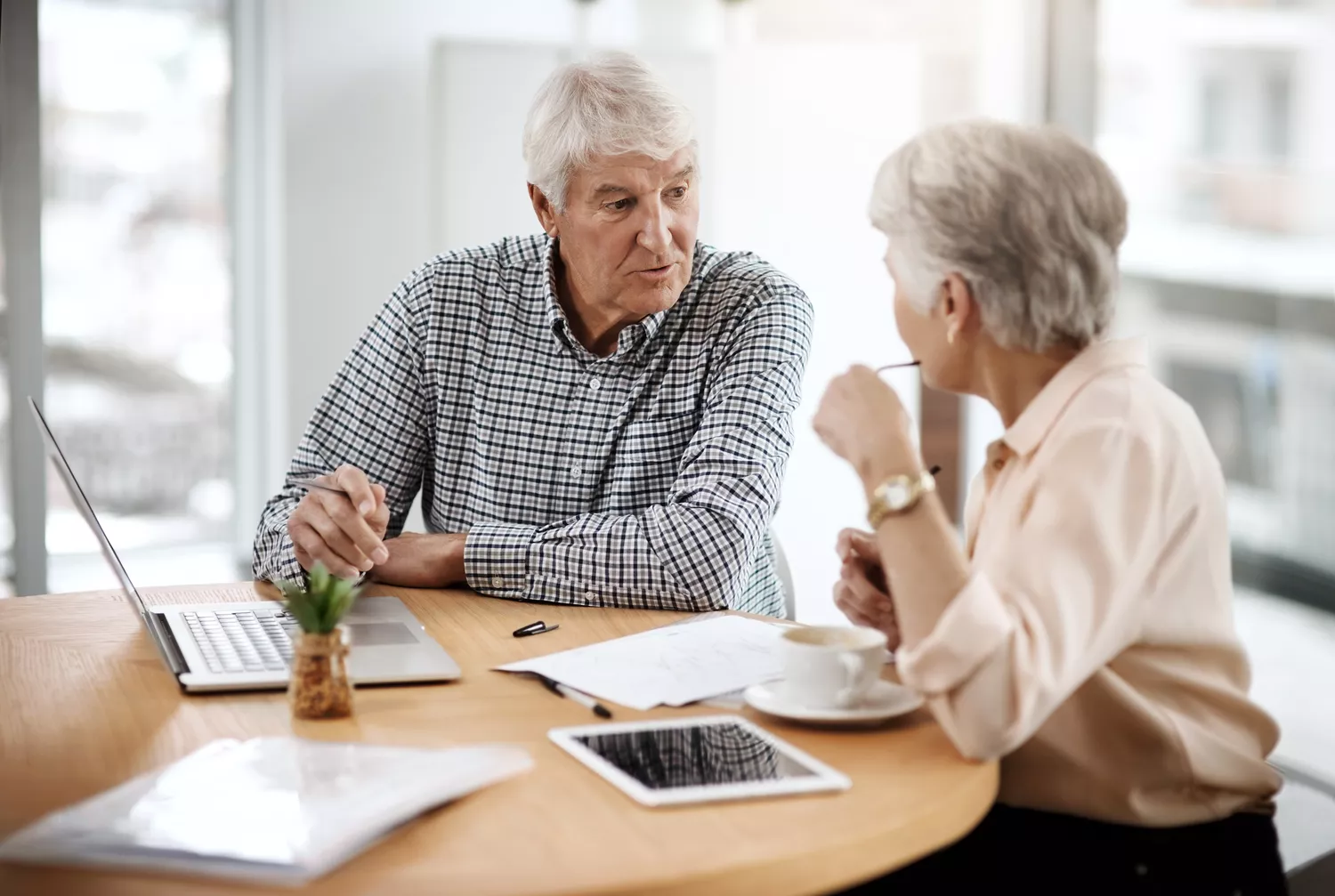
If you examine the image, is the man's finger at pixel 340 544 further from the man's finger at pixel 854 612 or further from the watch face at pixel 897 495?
the watch face at pixel 897 495

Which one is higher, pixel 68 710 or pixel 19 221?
pixel 19 221

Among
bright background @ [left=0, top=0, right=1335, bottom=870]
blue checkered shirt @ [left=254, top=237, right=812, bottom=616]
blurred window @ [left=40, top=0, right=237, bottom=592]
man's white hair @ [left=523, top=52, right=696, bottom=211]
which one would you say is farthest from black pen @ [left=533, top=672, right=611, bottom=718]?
blurred window @ [left=40, top=0, right=237, bottom=592]

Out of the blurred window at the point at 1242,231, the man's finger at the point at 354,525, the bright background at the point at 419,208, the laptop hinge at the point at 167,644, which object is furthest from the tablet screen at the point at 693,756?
the bright background at the point at 419,208

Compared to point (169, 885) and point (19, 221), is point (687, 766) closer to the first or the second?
point (169, 885)

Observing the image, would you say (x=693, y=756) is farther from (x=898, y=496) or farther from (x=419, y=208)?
(x=419, y=208)

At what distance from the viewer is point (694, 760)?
113 centimetres

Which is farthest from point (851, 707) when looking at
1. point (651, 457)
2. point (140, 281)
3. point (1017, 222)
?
point (140, 281)

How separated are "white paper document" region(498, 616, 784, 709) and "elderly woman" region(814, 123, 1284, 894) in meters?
0.24

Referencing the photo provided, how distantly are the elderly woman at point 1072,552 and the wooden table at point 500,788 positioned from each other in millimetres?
106

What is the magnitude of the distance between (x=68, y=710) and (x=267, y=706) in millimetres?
184

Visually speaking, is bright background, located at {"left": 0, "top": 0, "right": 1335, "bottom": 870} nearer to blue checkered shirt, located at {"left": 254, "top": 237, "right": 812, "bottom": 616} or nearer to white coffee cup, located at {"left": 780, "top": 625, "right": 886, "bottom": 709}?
blue checkered shirt, located at {"left": 254, "top": 237, "right": 812, "bottom": 616}

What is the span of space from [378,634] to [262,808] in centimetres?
52

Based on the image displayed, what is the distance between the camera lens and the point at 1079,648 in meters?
1.14

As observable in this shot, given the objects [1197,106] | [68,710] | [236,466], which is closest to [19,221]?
[236,466]
